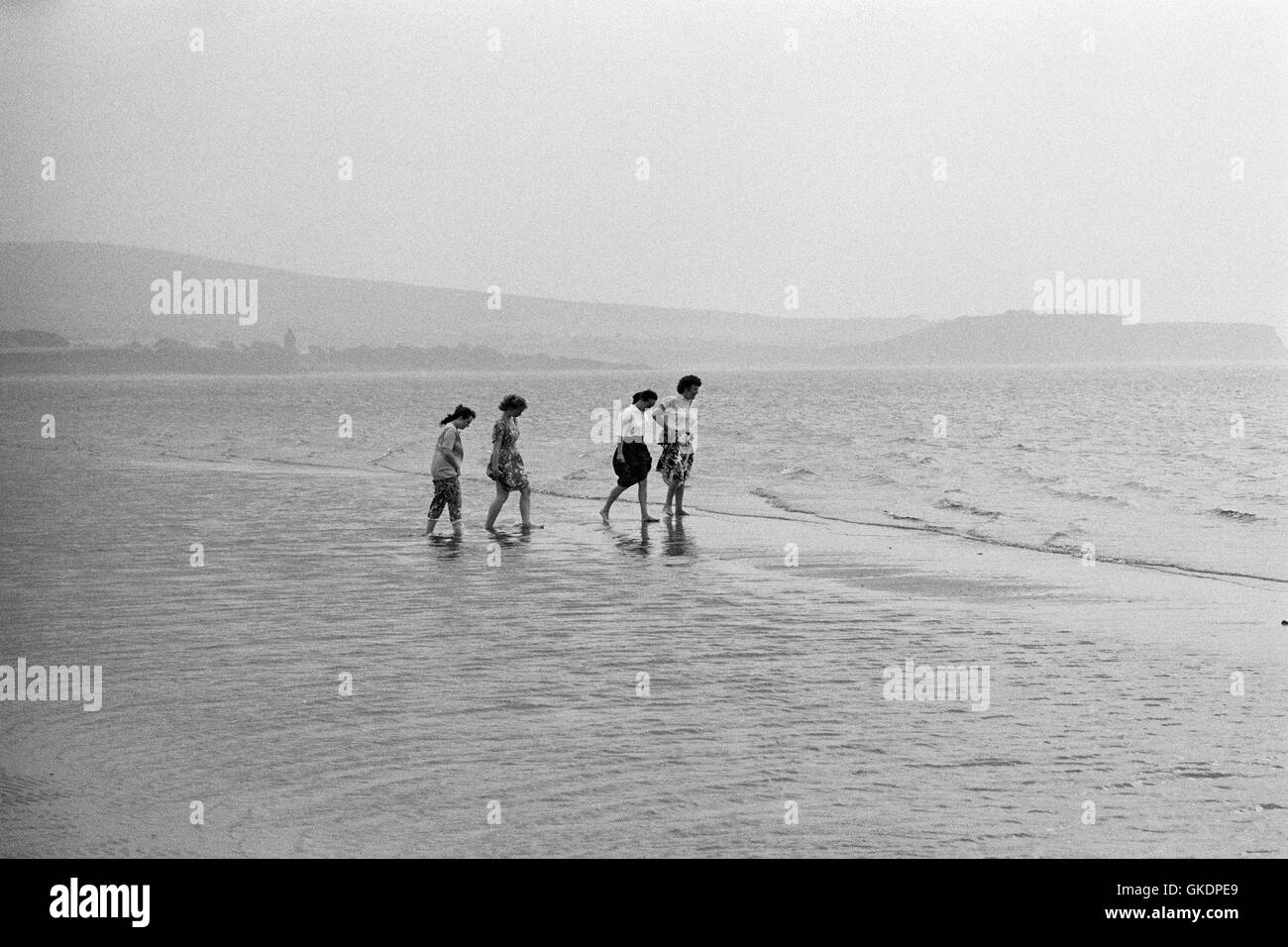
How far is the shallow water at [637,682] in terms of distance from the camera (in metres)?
5.91

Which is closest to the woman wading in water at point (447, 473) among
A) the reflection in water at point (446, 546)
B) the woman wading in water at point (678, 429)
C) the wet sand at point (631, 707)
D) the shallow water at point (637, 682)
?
the reflection in water at point (446, 546)

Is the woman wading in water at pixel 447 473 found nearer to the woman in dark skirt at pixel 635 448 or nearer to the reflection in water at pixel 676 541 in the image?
the woman in dark skirt at pixel 635 448

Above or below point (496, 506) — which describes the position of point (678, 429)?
above

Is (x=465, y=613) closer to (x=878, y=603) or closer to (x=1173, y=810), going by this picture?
(x=878, y=603)

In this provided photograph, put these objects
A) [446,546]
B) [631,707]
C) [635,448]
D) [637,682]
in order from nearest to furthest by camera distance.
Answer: [631,707] → [637,682] → [446,546] → [635,448]

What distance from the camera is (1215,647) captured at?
9531 mm

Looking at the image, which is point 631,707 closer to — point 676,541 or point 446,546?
point 446,546

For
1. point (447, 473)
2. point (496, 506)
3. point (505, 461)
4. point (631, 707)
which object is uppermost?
point (505, 461)

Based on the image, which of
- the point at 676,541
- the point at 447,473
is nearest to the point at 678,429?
the point at 676,541

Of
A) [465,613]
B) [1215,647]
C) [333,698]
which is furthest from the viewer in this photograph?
[465,613]

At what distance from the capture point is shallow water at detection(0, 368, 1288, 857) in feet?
19.4

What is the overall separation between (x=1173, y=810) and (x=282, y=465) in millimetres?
26044

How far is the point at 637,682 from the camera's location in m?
8.41
